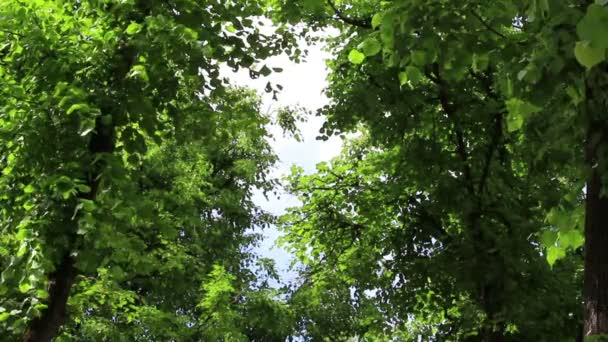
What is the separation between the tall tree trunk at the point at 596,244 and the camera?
388cm

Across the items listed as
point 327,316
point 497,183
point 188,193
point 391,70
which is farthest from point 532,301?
point 327,316

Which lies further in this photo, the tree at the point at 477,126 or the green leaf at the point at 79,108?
the green leaf at the point at 79,108

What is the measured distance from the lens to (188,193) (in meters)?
14.9

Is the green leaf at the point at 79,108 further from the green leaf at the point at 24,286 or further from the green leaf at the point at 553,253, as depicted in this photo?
the green leaf at the point at 553,253

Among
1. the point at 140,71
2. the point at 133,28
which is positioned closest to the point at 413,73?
the point at 140,71

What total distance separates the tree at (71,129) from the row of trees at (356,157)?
0.02 meters

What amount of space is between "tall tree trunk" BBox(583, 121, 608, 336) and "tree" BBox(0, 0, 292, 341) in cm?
285

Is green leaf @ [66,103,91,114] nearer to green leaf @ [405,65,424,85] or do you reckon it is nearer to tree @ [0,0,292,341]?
tree @ [0,0,292,341]

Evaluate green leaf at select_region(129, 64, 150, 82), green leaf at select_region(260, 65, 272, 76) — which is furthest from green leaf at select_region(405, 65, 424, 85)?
green leaf at select_region(260, 65, 272, 76)

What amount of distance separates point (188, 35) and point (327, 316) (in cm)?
1610

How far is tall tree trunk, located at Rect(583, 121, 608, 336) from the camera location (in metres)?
3.88

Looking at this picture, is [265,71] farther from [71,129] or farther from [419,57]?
[419,57]

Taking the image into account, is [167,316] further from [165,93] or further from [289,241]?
[165,93]

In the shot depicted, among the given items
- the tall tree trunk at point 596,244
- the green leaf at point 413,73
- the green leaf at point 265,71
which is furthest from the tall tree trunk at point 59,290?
the tall tree trunk at point 596,244
